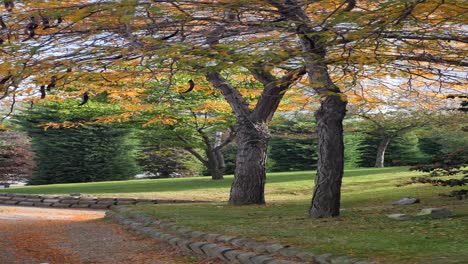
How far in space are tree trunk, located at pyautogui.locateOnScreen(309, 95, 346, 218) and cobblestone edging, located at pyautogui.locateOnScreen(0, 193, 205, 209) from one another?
8.33m

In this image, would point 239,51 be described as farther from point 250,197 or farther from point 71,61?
point 250,197

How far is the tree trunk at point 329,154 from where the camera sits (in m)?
12.2

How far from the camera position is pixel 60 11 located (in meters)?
8.30

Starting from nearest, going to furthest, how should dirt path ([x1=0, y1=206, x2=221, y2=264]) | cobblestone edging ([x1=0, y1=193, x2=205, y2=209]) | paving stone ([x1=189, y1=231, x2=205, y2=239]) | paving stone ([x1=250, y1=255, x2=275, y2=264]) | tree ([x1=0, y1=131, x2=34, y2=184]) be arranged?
paving stone ([x1=250, y1=255, x2=275, y2=264])
dirt path ([x1=0, y1=206, x2=221, y2=264])
paving stone ([x1=189, y1=231, x2=205, y2=239])
cobblestone edging ([x1=0, y1=193, x2=205, y2=209])
tree ([x1=0, y1=131, x2=34, y2=184])

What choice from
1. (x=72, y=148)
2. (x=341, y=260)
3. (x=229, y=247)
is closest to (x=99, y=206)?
(x=229, y=247)

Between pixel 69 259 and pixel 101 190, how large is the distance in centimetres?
1588

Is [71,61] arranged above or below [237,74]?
below

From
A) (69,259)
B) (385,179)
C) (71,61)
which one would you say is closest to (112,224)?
(69,259)

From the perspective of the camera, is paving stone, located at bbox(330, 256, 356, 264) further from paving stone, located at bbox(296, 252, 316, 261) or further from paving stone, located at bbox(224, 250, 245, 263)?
paving stone, located at bbox(224, 250, 245, 263)

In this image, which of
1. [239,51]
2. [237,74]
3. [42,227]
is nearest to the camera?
[239,51]

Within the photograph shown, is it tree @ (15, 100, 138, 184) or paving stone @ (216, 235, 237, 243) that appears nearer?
paving stone @ (216, 235, 237, 243)

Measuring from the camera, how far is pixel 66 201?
21.6 meters

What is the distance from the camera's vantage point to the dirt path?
977 centimetres

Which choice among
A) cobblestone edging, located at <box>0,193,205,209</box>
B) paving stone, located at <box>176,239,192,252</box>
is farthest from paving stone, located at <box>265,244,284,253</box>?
cobblestone edging, located at <box>0,193,205,209</box>
